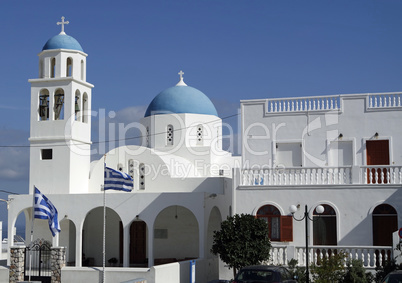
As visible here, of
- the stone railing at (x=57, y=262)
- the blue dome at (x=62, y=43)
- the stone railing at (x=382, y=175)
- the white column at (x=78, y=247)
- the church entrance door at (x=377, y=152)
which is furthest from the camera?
the blue dome at (x=62, y=43)

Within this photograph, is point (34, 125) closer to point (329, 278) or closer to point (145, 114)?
point (145, 114)

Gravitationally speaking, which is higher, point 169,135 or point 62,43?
point 62,43

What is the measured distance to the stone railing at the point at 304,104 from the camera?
25016 mm

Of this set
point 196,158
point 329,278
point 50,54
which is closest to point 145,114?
point 196,158

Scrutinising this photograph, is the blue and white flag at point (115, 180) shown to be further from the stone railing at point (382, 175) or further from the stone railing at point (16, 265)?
the stone railing at point (382, 175)

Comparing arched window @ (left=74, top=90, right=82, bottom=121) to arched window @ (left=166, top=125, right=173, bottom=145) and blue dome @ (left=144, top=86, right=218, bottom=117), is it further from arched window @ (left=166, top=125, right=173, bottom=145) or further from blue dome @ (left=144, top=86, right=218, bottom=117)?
arched window @ (left=166, top=125, right=173, bottom=145)

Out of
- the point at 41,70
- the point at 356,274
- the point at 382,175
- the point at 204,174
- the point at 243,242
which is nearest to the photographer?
the point at 356,274

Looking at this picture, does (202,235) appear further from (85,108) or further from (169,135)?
(85,108)

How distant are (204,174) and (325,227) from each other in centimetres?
967

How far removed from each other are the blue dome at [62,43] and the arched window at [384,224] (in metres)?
15.9

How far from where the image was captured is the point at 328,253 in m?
21.1

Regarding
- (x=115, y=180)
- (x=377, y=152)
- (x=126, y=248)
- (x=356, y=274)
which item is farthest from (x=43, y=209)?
(x=377, y=152)

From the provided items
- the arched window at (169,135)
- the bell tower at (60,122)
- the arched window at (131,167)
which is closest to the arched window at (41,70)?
the bell tower at (60,122)

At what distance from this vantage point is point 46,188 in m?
27.9
